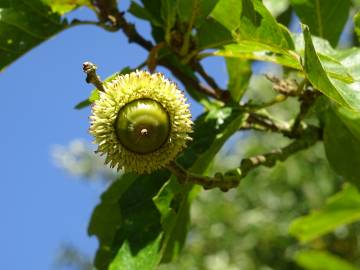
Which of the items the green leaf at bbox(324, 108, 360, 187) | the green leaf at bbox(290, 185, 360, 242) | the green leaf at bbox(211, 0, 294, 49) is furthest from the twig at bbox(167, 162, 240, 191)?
the green leaf at bbox(290, 185, 360, 242)

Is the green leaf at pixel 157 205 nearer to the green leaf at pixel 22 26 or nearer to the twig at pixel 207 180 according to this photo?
the twig at pixel 207 180

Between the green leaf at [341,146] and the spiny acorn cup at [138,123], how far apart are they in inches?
25.5

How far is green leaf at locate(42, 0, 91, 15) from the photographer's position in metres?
2.19

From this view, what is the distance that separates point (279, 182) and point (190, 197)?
5525 millimetres

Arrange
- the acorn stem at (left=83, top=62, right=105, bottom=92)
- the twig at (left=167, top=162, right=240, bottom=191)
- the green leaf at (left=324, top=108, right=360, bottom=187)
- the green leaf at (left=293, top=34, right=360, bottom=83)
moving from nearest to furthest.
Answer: the acorn stem at (left=83, top=62, right=105, bottom=92) → the green leaf at (left=293, top=34, right=360, bottom=83) → the twig at (left=167, top=162, right=240, bottom=191) → the green leaf at (left=324, top=108, right=360, bottom=187)

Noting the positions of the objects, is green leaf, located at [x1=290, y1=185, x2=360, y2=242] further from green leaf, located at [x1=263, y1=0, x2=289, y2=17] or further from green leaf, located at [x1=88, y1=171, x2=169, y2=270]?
green leaf, located at [x1=88, y1=171, x2=169, y2=270]

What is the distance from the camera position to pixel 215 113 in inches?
81.4

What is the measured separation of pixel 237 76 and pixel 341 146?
0.43 m

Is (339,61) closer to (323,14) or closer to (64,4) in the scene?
(323,14)

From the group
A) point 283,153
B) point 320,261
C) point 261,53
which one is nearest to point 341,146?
point 283,153

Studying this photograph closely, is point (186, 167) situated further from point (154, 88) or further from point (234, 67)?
point (234, 67)

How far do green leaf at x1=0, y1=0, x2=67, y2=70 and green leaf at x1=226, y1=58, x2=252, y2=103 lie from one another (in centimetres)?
56

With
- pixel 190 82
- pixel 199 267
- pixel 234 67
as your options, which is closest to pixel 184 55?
pixel 190 82

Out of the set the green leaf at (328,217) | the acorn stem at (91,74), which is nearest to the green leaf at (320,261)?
the green leaf at (328,217)
